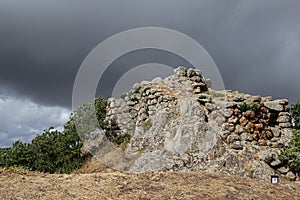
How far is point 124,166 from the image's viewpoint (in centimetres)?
1405

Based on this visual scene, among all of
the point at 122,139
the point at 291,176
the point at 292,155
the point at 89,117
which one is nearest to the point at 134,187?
the point at 291,176

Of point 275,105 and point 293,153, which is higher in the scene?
point 275,105

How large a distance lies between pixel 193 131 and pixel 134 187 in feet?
19.5

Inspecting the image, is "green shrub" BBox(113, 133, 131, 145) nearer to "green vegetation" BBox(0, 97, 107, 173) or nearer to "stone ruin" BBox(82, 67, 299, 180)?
"stone ruin" BBox(82, 67, 299, 180)

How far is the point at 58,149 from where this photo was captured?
15.9 metres

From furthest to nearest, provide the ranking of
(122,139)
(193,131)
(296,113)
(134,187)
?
1. (122,139)
2. (296,113)
3. (193,131)
4. (134,187)

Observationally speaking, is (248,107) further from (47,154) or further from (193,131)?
(47,154)

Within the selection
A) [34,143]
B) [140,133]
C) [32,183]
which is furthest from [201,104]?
[32,183]

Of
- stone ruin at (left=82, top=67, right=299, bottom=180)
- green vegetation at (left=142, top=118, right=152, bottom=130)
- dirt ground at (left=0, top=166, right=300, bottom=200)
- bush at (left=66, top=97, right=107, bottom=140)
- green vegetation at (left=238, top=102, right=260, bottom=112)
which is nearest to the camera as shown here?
dirt ground at (left=0, top=166, right=300, bottom=200)

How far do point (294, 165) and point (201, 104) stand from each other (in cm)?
431

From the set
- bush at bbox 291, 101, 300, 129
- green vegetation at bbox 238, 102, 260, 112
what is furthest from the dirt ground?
bush at bbox 291, 101, 300, 129

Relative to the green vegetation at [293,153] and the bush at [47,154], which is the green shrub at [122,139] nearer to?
the bush at [47,154]

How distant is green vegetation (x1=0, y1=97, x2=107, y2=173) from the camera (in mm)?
15117

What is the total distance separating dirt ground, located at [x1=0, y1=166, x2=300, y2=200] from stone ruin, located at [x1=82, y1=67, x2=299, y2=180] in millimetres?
2959
